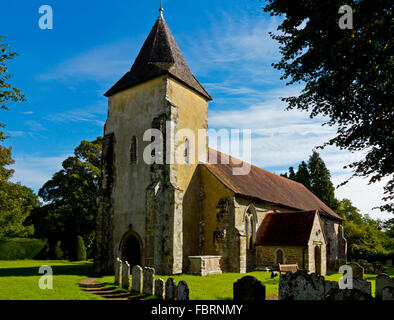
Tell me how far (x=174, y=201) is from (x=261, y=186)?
444 inches

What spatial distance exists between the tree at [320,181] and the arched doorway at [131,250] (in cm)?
3268

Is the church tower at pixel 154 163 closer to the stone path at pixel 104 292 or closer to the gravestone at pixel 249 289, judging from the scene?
the stone path at pixel 104 292

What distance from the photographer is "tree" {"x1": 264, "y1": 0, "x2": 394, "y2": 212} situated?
28.3ft

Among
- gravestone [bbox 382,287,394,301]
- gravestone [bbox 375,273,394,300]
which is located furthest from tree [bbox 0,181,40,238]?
gravestone [bbox 382,287,394,301]

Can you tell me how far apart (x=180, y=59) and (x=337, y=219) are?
25768 mm

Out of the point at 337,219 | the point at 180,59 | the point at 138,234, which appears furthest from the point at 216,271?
the point at 337,219

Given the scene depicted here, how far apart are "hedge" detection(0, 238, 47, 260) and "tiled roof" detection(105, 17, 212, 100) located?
21.3m

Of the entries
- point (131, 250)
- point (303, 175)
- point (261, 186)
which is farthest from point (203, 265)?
point (303, 175)

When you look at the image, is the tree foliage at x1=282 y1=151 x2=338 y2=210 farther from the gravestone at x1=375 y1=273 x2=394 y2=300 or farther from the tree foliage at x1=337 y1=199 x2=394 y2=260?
the gravestone at x1=375 y1=273 x2=394 y2=300

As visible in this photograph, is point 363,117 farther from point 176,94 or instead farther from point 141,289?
point 176,94

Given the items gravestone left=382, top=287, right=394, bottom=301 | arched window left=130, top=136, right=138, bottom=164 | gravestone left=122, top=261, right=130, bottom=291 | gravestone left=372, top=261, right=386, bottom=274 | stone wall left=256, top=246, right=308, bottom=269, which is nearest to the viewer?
gravestone left=382, top=287, right=394, bottom=301

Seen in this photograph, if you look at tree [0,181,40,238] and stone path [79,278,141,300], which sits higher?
tree [0,181,40,238]

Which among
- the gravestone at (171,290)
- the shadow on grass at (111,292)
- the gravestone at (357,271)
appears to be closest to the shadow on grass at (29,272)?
the shadow on grass at (111,292)

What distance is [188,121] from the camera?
21203 mm
